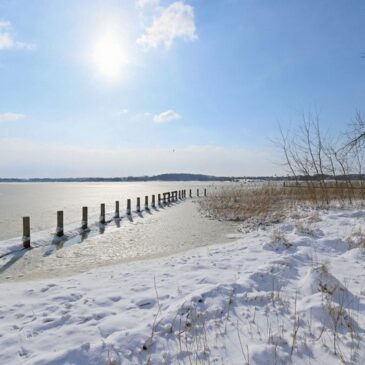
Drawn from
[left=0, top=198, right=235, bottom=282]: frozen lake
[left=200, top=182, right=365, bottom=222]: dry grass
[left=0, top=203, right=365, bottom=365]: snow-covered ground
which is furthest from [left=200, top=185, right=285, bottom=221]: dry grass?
[left=0, top=203, right=365, bottom=365]: snow-covered ground

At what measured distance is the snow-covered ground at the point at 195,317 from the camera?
9.99 ft

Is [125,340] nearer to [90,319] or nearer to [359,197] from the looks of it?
[90,319]

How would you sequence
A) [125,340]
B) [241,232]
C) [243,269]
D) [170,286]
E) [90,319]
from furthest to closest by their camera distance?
[241,232]
[243,269]
[170,286]
[90,319]
[125,340]

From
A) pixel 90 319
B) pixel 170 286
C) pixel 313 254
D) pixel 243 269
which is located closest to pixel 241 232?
pixel 313 254

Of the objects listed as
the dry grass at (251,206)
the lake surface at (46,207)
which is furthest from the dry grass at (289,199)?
the lake surface at (46,207)

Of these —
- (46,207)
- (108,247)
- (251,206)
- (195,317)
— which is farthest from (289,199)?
(46,207)

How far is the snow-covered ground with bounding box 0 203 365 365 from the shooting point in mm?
3045

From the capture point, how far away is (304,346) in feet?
10.2

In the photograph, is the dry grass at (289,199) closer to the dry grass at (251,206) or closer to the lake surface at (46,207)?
the dry grass at (251,206)

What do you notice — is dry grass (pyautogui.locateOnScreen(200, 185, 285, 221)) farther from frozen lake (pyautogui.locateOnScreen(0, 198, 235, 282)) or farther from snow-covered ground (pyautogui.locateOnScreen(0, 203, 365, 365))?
snow-covered ground (pyautogui.locateOnScreen(0, 203, 365, 365))

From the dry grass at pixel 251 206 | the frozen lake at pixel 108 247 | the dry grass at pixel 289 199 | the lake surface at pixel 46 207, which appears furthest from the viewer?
the dry grass at pixel 251 206

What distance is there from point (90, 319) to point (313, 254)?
5.23 meters

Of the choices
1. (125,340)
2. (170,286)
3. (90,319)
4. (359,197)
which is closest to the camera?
(125,340)

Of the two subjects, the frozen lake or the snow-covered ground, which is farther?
the frozen lake
